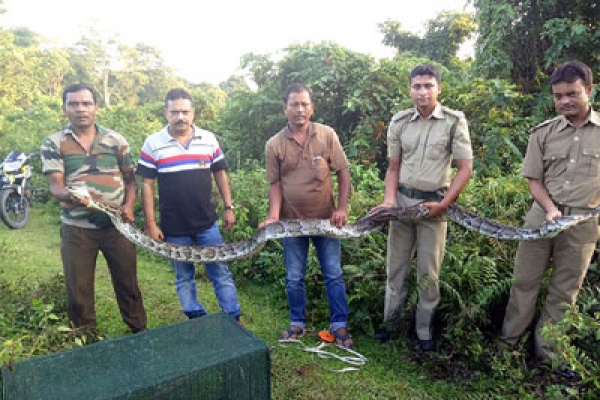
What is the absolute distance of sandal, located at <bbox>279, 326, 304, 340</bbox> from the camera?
440cm

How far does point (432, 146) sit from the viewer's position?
3777 mm

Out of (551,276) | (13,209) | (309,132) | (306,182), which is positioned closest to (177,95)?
(309,132)

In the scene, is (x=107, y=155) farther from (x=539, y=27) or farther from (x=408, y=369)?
(x=539, y=27)

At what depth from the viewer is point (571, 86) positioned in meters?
3.27

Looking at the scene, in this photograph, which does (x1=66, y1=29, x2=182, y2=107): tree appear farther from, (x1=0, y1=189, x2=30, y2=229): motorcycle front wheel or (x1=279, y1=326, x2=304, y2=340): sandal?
(x1=279, y1=326, x2=304, y2=340): sandal

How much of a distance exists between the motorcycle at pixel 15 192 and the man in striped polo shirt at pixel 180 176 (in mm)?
5768

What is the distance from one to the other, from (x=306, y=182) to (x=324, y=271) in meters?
0.91

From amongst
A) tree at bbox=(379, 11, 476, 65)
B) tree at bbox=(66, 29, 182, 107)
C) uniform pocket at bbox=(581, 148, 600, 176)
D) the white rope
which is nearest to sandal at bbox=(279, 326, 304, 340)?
the white rope

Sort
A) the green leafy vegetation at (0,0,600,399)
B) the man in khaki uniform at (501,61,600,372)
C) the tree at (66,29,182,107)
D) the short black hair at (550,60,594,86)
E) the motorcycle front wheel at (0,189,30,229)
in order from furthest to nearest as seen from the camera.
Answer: the tree at (66,29,182,107), the motorcycle front wheel at (0,189,30,229), the green leafy vegetation at (0,0,600,399), the man in khaki uniform at (501,61,600,372), the short black hair at (550,60,594,86)

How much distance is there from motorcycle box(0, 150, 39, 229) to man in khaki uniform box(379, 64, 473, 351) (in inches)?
293

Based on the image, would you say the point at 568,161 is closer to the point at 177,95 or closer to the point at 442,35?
the point at 177,95

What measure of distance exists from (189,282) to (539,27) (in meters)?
8.21

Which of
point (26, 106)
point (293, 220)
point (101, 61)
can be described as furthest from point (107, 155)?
point (101, 61)

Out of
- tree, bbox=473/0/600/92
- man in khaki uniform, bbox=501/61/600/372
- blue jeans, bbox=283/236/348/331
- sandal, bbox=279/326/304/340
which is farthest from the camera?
tree, bbox=473/0/600/92
